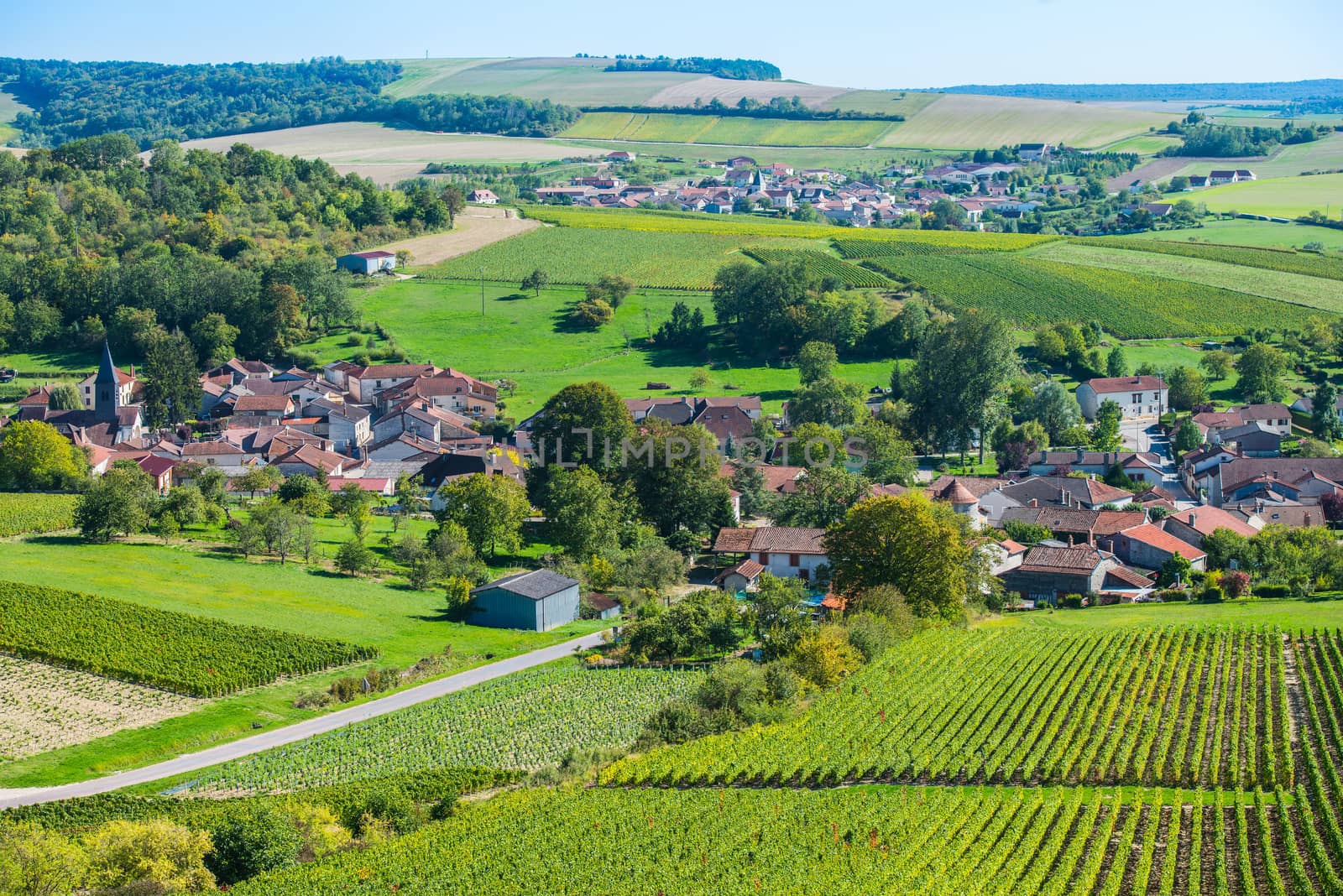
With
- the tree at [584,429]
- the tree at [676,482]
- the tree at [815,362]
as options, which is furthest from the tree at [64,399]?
the tree at [815,362]

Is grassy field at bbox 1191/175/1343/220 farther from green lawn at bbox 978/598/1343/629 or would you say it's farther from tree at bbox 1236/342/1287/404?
green lawn at bbox 978/598/1343/629

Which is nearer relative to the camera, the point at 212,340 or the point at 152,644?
the point at 152,644

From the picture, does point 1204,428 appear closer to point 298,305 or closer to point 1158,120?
point 298,305

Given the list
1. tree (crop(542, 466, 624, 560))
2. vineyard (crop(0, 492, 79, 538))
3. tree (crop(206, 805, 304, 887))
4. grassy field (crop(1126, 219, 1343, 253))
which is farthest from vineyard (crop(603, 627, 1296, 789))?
grassy field (crop(1126, 219, 1343, 253))

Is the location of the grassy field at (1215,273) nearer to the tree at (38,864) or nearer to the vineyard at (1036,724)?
the vineyard at (1036,724)

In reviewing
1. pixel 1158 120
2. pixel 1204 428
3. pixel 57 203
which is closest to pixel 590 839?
pixel 1204 428

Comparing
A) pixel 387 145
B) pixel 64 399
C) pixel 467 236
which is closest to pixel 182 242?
pixel 467 236

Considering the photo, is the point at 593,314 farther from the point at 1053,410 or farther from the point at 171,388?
the point at 1053,410
